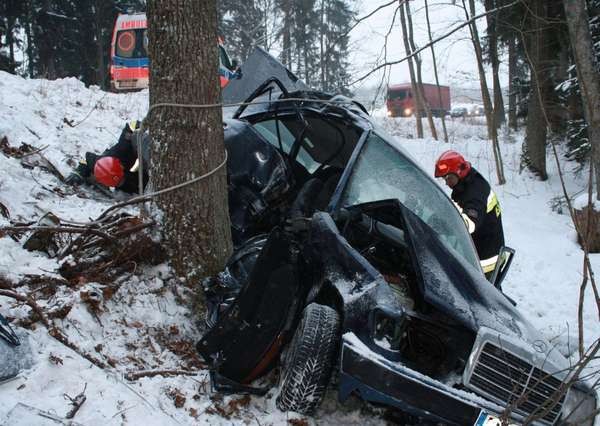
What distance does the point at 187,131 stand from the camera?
3.30 meters

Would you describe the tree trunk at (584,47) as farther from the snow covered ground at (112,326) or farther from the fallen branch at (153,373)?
the fallen branch at (153,373)

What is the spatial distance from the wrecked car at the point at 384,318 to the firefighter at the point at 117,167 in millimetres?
2142

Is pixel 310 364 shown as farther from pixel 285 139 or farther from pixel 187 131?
pixel 285 139

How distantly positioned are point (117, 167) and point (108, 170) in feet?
0.29

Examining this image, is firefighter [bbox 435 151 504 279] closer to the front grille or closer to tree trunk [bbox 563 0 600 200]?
the front grille

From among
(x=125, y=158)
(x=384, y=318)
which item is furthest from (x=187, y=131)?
(x=125, y=158)

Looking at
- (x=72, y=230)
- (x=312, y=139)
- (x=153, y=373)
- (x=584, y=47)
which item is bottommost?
(x=153, y=373)

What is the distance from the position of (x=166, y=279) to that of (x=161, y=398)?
1.00 meters

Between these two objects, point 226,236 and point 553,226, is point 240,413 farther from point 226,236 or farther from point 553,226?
point 553,226

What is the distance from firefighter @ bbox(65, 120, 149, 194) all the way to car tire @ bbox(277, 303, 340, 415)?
2800mm

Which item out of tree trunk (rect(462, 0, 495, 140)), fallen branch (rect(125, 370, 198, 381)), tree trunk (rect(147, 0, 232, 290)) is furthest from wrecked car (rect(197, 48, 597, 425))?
tree trunk (rect(462, 0, 495, 140))

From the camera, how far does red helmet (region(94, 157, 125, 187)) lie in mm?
4832

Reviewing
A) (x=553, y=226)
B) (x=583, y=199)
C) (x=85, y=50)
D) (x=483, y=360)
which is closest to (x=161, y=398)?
(x=483, y=360)

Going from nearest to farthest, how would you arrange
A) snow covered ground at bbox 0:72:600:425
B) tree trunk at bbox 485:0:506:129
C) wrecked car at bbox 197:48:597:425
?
snow covered ground at bbox 0:72:600:425
wrecked car at bbox 197:48:597:425
tree trunk at bbox 485:0:506:129
